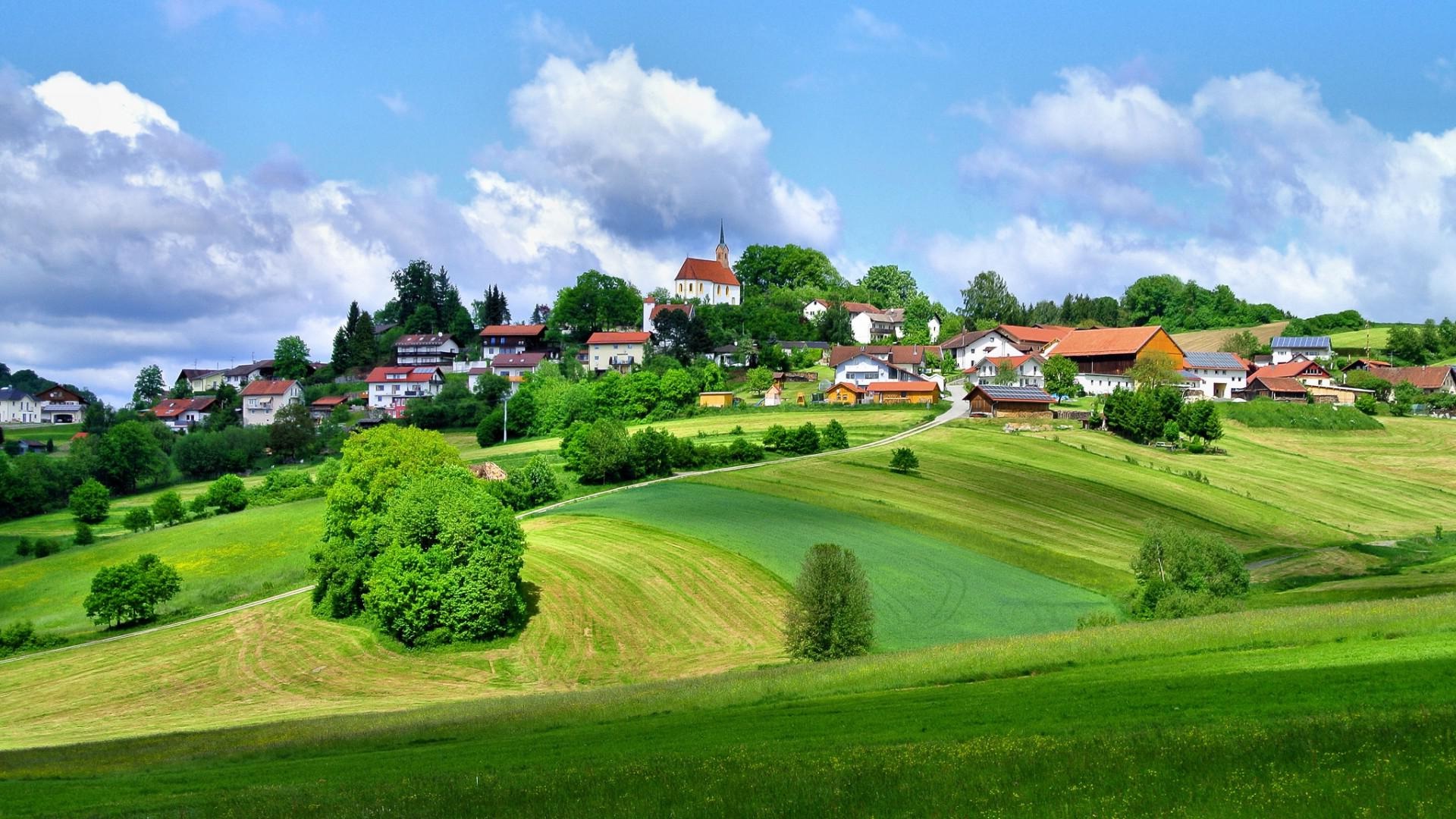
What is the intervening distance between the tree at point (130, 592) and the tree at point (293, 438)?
85.5 metres

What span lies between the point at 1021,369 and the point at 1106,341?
42.9ft

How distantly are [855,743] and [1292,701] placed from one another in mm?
8809

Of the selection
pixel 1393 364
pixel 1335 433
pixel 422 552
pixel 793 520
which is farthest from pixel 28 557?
pixel 1393 364

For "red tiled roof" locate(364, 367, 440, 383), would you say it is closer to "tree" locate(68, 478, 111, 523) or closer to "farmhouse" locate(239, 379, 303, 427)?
"farmhouse" locate(239, 379, 303, 427)

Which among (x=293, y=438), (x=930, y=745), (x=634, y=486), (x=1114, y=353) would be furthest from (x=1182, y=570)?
(x=293, y=438)

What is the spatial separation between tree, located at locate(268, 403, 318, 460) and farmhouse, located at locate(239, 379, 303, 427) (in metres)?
30.1

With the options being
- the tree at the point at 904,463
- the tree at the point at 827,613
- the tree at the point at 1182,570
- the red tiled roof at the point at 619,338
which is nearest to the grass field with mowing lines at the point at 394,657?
the tree at the point at 827,613

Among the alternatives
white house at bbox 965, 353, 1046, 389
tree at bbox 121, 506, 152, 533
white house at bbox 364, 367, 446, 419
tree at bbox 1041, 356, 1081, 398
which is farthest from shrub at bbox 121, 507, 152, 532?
tree at bbox 1041, 356, 1081, 398

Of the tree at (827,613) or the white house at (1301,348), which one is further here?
the white house at (1301,348)

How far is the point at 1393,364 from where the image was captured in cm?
15725

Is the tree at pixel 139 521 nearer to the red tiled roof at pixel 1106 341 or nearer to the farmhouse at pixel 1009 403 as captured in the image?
the farmhouse at pixel 1009 403

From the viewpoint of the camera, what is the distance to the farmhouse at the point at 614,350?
171m

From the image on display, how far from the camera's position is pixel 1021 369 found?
5669 inches

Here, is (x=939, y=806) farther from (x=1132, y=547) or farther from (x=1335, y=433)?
(x=1335, y=433)
